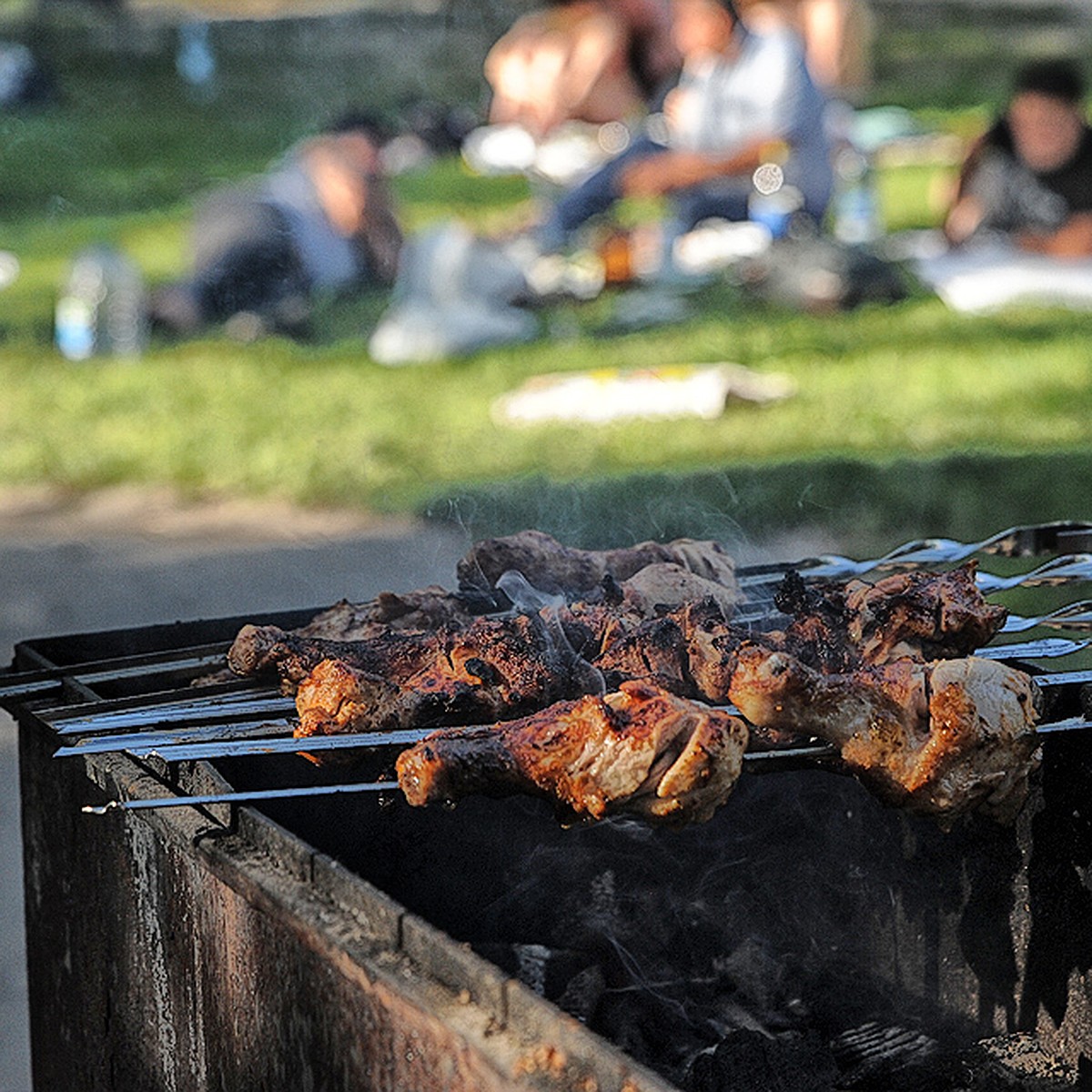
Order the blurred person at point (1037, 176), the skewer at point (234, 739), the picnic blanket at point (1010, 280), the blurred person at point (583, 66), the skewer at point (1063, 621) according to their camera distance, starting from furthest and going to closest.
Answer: the blurred person at point (583, 66) → the blurred person at point (1037, 176) → the picnic blanket at point (1010, 280) → the skewer at point (1063, 621) → the skewer at point (234, 739)

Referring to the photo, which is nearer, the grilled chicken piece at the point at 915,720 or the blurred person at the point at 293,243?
the grilled chicken piece at the point at 915,720

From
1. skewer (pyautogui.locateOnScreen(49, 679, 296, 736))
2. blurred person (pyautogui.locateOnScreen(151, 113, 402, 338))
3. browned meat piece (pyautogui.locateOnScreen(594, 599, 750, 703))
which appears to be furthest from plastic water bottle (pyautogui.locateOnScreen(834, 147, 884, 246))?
skewer (pyautogui.locateOnScreen(49, 679, 296, 736))

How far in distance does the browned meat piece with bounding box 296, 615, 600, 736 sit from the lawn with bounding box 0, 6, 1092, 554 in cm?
392

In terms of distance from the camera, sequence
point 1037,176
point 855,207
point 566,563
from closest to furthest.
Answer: point 566,563, point 1037,176, point 855,207

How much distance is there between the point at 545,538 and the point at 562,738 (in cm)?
83

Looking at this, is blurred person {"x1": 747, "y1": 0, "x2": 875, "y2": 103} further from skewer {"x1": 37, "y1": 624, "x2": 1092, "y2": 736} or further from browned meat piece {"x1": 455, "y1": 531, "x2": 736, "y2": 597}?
skewer {"x1": 37, "y1": 624, "x2": 1092, "y2": 736}

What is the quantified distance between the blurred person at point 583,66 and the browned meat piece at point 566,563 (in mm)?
11819

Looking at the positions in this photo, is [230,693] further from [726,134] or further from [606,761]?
[726,134]

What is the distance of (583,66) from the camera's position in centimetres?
1504

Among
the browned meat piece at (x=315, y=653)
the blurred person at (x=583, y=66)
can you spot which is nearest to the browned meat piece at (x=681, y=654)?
the browned meat piece at (x=315, y=653)

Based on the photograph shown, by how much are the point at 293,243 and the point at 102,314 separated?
1.40 meters

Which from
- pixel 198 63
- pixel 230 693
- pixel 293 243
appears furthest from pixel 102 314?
pixel 198 63

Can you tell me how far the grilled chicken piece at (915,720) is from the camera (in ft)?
8.09

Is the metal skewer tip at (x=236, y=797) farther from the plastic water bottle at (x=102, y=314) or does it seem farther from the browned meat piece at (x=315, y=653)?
the plastic water bottle at (x=102, y=314)
